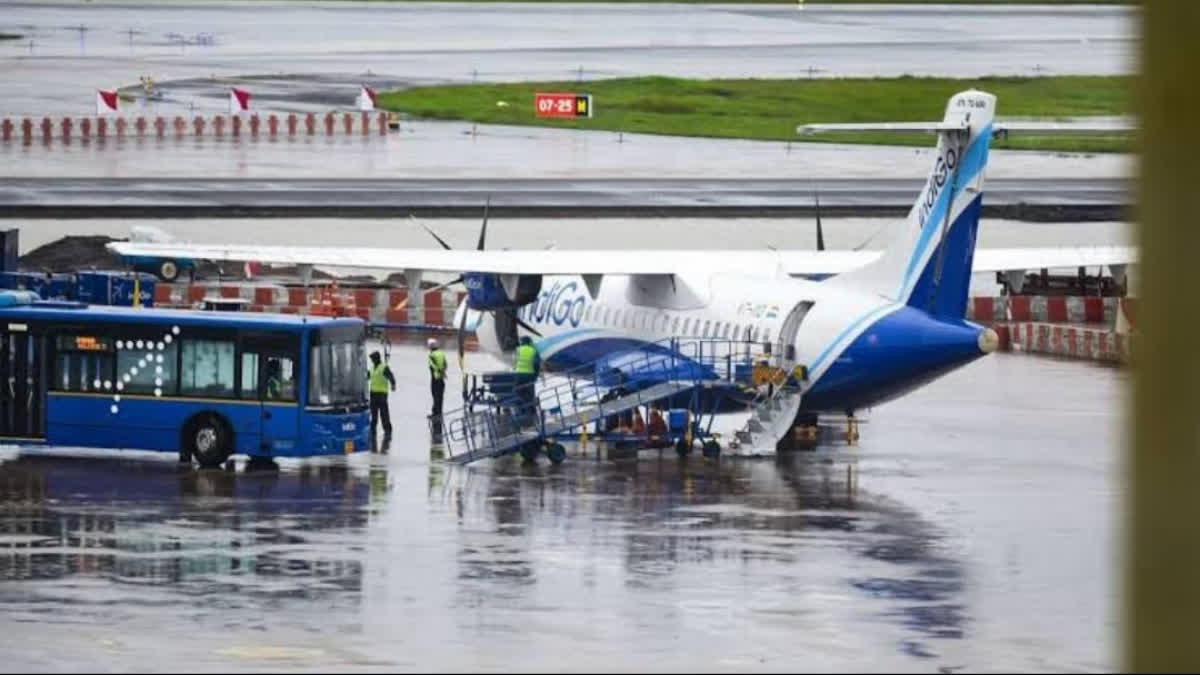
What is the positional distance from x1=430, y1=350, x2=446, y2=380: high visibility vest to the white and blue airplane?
5.16 ft

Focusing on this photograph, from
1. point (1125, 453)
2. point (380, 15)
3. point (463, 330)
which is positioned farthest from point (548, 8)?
point (1125, 453)

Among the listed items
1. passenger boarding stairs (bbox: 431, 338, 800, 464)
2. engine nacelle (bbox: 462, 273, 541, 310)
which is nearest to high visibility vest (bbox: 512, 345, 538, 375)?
passenger boarding stairs (bbox: 431, 338, 800, 464)

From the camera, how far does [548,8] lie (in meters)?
193

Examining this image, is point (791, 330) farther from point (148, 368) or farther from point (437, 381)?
point (148, 368)

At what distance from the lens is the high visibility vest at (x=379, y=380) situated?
36.5 m

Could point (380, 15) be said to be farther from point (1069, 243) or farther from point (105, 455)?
point (105, 455)

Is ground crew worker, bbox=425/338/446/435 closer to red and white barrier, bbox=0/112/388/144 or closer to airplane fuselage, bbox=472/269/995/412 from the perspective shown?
airplane fuselage, bbox=472/269/995/412

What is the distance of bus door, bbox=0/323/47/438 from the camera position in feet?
110

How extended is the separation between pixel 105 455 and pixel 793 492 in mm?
11619

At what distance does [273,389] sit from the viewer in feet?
108

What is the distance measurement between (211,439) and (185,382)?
0.99 metres

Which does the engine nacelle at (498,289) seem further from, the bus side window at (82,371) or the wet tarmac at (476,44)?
the wet tarmac at (476,44)

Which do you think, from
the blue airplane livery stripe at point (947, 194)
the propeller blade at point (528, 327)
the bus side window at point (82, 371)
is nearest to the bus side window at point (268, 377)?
the bus side window at point (82, 371)

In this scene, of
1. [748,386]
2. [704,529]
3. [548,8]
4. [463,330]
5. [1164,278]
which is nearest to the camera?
[1164,278]
